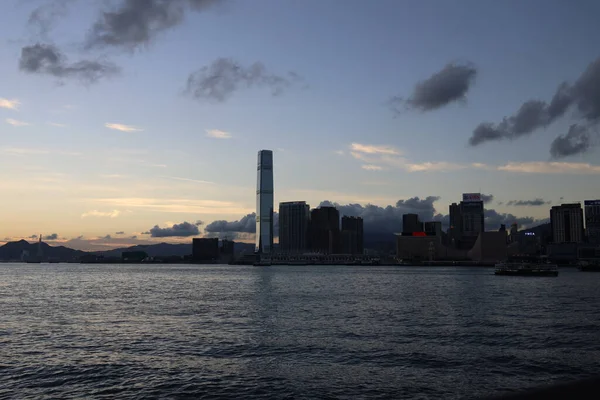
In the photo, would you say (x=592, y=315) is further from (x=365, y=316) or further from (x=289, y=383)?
(x=289, y=383)

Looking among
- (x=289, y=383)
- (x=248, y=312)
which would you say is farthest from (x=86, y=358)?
(x=248, y=312)

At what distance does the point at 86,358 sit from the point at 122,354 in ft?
8.31

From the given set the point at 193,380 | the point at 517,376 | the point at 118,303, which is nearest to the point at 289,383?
the point at 193,380

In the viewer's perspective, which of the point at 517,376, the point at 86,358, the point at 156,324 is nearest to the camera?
the point at 517,376

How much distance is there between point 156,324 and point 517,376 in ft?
117

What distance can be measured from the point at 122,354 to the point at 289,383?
1497 cm

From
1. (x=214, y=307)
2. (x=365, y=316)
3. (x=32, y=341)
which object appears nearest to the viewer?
(x=32, y=341)

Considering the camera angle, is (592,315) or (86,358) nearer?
(86,358)

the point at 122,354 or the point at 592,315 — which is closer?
the point at 122,354

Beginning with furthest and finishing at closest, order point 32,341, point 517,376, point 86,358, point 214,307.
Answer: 1. point 214,307
2. point 32,341
3. point 86,358
4. point 517,376

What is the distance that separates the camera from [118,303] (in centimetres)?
7838

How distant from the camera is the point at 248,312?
64.9m

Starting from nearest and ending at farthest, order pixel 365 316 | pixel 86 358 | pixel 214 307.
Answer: pixel 86 358 < pixel 365 316 < pixel 214 307

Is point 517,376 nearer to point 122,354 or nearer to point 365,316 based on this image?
point 122,354
